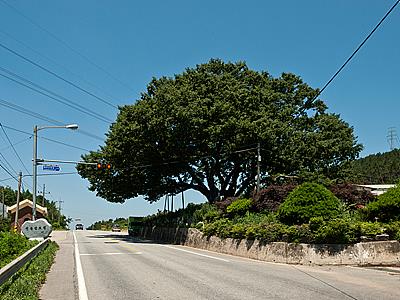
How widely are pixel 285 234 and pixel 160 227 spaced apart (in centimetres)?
2717

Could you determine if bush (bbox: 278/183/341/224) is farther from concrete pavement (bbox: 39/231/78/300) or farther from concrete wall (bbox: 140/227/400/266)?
concrete pavement (bbox: 39/231/78/300)

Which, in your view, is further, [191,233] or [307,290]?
[191,233]

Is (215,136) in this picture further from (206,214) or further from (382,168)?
(382,168)

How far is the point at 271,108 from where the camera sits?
1500 inches

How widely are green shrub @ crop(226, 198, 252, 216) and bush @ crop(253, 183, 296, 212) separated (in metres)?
1.00

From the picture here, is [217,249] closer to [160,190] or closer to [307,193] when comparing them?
[307,193]

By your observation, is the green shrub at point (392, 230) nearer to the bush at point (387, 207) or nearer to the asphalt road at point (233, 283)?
the bush at point (387, 207)

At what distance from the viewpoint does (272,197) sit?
26.7 meters

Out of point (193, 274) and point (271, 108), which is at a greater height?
point (271, 108)

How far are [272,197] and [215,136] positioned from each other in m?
8.60

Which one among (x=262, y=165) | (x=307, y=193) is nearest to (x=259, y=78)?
(x=262, y=165)

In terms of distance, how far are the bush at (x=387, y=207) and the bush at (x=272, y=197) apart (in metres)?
6.66

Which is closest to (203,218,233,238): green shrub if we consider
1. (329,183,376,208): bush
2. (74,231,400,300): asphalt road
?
(329,183,376,208): bush

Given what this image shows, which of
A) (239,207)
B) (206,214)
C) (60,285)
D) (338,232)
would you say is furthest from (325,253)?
(206,214)
